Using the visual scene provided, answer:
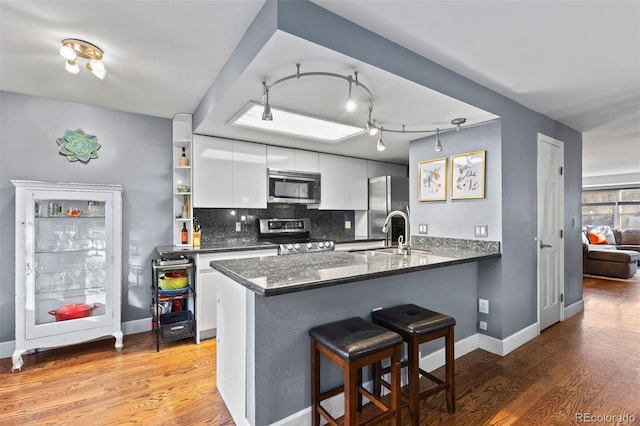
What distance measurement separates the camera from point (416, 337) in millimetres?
1812

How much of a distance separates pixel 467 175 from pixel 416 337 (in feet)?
6.00

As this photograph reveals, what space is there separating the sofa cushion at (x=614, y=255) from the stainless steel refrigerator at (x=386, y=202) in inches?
180

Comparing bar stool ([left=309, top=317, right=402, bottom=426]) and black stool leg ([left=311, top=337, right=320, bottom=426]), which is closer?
bar stool ([left=309, top=317, right=402, bottom=426])

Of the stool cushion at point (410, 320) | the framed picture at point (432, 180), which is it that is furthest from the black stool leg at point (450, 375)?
the framed picture at point (432, 180)

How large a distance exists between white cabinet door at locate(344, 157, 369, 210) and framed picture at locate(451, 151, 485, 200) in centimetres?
171

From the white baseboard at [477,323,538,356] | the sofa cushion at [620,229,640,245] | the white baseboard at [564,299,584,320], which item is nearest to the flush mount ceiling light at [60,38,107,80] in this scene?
the white baseboard at [477,323,538,356]

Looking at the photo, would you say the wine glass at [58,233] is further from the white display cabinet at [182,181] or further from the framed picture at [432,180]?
the framed picture at [432,180]

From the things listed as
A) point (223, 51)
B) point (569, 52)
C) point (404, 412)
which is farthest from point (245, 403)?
point (569, 52)

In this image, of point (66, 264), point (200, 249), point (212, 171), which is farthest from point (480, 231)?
point (66, 264)

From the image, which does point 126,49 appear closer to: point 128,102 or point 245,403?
point 128,102

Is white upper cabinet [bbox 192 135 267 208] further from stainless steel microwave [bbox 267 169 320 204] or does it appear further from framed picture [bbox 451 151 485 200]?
Answer: framed picture [bbox 451 151 485 200]

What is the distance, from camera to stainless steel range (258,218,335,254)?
11.9 feet

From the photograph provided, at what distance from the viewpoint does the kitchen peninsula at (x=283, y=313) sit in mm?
1641

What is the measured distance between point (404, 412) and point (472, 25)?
233 centimetres
